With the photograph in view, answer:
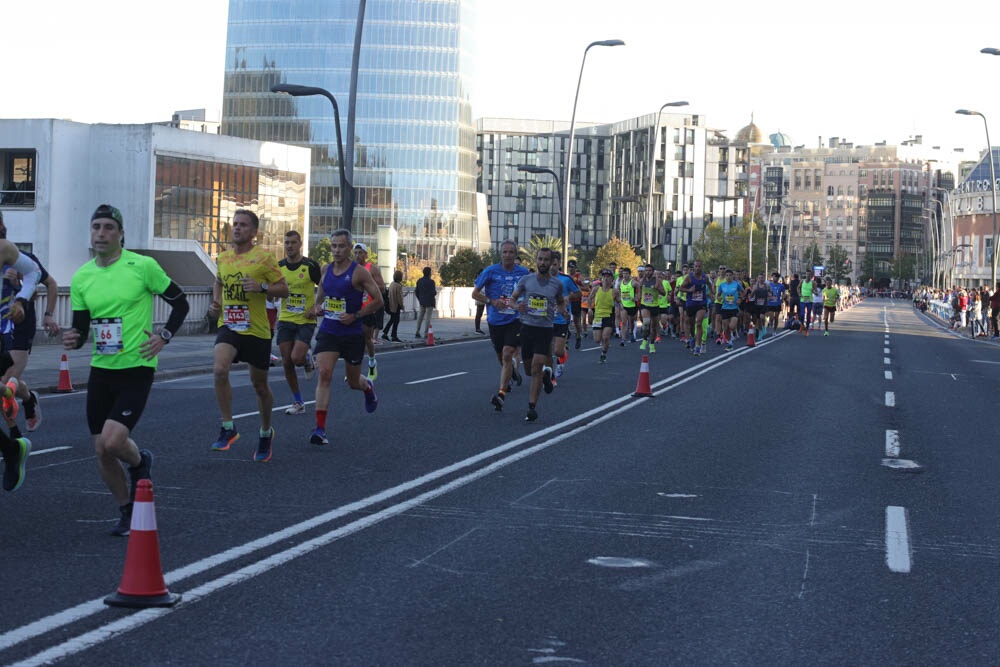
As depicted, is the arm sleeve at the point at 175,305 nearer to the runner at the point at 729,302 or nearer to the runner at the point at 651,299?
the runner at the point at 651,299

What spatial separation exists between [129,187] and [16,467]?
51.5 metres

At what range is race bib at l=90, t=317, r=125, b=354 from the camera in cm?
743

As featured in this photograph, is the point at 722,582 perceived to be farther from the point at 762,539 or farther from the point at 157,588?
the point at 157,588

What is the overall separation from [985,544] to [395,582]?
3.61m

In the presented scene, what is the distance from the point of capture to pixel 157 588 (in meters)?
5.70

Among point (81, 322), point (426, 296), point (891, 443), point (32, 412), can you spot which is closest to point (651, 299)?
point (426, 296)

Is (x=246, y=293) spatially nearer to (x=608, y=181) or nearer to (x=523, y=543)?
(x=523, y=543)

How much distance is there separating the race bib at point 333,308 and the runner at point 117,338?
172 inches

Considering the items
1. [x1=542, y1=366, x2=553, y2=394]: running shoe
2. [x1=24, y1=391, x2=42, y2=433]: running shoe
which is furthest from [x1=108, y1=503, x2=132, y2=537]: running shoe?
[x1=542, y1=366, x2=553, y2=394]: running shoe

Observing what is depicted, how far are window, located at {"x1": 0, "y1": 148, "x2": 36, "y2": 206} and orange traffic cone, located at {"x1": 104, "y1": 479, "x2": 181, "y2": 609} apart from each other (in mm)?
51433

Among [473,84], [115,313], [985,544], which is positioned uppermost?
[473,84]

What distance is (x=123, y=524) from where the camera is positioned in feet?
24.3

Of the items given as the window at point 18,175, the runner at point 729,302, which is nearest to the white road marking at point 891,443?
the runner at point 729,302

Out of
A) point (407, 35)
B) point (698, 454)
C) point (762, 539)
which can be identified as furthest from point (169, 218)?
point (407, 35)
